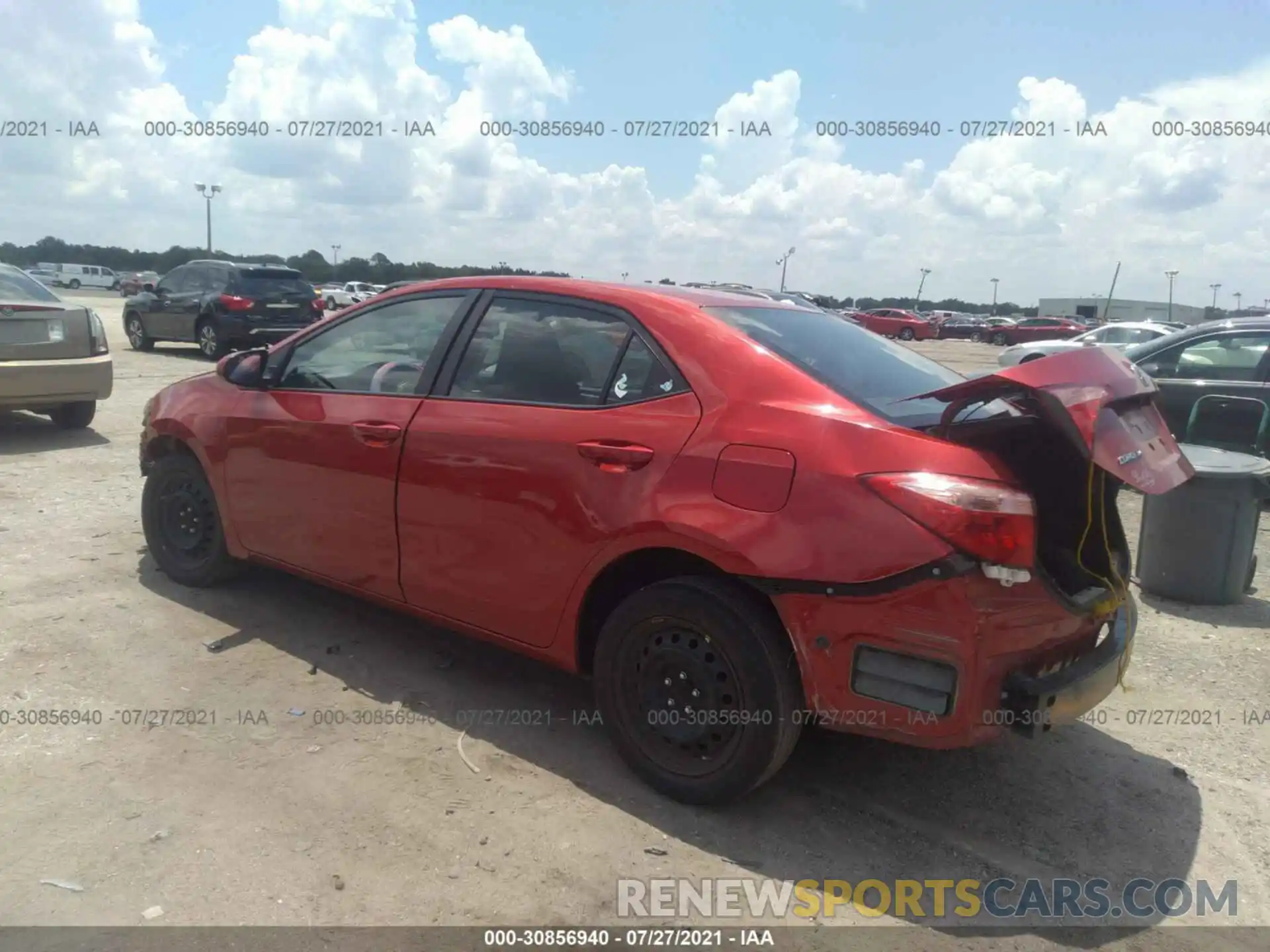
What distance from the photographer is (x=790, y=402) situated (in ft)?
9.68

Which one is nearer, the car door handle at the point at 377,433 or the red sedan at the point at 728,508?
the red sedan at the point at 728,508

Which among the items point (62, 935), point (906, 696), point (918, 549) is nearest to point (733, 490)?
point (918, 549)

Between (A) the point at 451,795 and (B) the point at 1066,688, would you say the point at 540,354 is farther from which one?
(B) the point at 1066,688

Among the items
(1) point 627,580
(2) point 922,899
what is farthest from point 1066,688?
(1) point 627,580

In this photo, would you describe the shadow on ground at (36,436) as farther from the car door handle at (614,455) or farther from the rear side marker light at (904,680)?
the rear side marker light at (904,680)

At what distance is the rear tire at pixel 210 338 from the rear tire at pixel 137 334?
1.56 meters

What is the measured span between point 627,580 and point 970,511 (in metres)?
1.22

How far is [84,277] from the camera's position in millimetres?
59562

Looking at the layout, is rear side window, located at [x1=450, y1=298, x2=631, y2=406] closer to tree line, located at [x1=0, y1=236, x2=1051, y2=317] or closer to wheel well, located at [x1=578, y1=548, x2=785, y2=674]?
wheel well, located at [x1=578, y1=548, x2=785, y2=674]

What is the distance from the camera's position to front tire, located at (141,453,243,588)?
15.6 feet

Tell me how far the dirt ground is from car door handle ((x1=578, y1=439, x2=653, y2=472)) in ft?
3.62

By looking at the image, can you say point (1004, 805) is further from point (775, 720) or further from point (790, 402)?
point (790, 402)

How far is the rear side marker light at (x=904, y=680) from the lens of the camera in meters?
2.68

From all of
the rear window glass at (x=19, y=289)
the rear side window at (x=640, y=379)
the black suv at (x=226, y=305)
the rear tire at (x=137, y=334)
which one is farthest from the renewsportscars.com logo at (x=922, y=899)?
the rear tire at (x=137, y=334)
